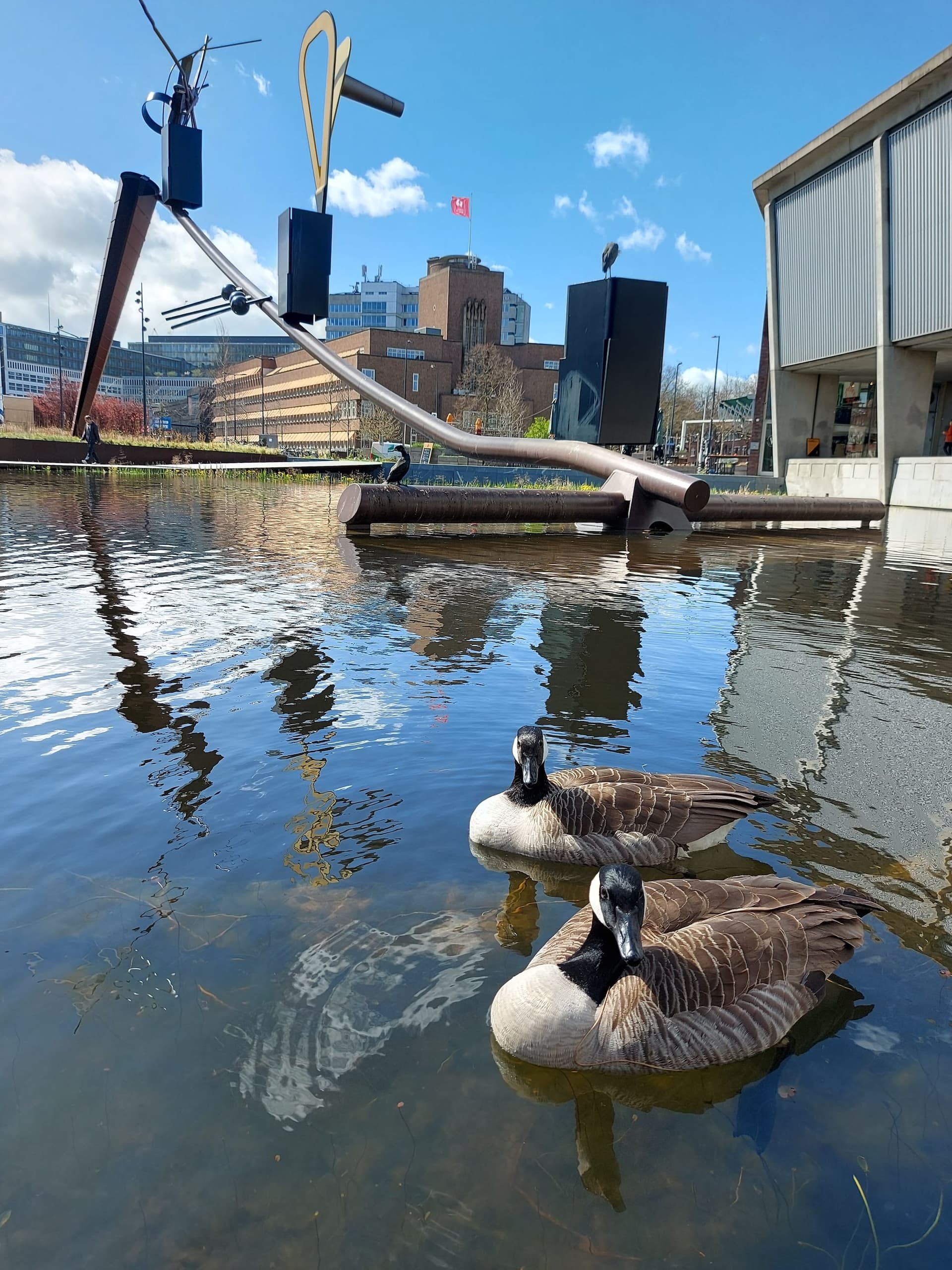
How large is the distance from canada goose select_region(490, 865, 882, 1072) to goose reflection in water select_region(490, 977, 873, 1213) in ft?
0.17

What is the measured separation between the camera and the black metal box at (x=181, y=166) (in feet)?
110

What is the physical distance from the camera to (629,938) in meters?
2.71

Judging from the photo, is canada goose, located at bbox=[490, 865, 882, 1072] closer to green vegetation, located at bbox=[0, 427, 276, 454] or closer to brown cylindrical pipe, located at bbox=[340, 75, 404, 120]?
brown cylindrical pipe, located at bbox=[340, 75, 404, 120]

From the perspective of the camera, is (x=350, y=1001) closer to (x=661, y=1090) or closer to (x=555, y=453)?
(x=661, y=1090)

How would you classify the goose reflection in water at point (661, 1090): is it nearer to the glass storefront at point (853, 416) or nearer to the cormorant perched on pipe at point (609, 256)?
the cormorant perched on pipe at point (609, 256)

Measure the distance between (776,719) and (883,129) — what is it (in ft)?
102

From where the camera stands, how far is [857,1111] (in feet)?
8.54

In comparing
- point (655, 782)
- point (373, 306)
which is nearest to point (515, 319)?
point (373, 306)

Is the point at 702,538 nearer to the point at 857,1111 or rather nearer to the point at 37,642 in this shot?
the point at 37,642

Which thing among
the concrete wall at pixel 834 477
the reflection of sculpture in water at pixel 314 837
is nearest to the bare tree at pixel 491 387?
the concrete wall at pixel 834 477

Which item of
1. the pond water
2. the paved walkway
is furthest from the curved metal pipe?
the pond water

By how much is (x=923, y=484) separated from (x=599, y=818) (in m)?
31.9

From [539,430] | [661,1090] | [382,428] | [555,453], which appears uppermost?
[539,430]

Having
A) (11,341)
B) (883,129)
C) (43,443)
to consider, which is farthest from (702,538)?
(11,341)
